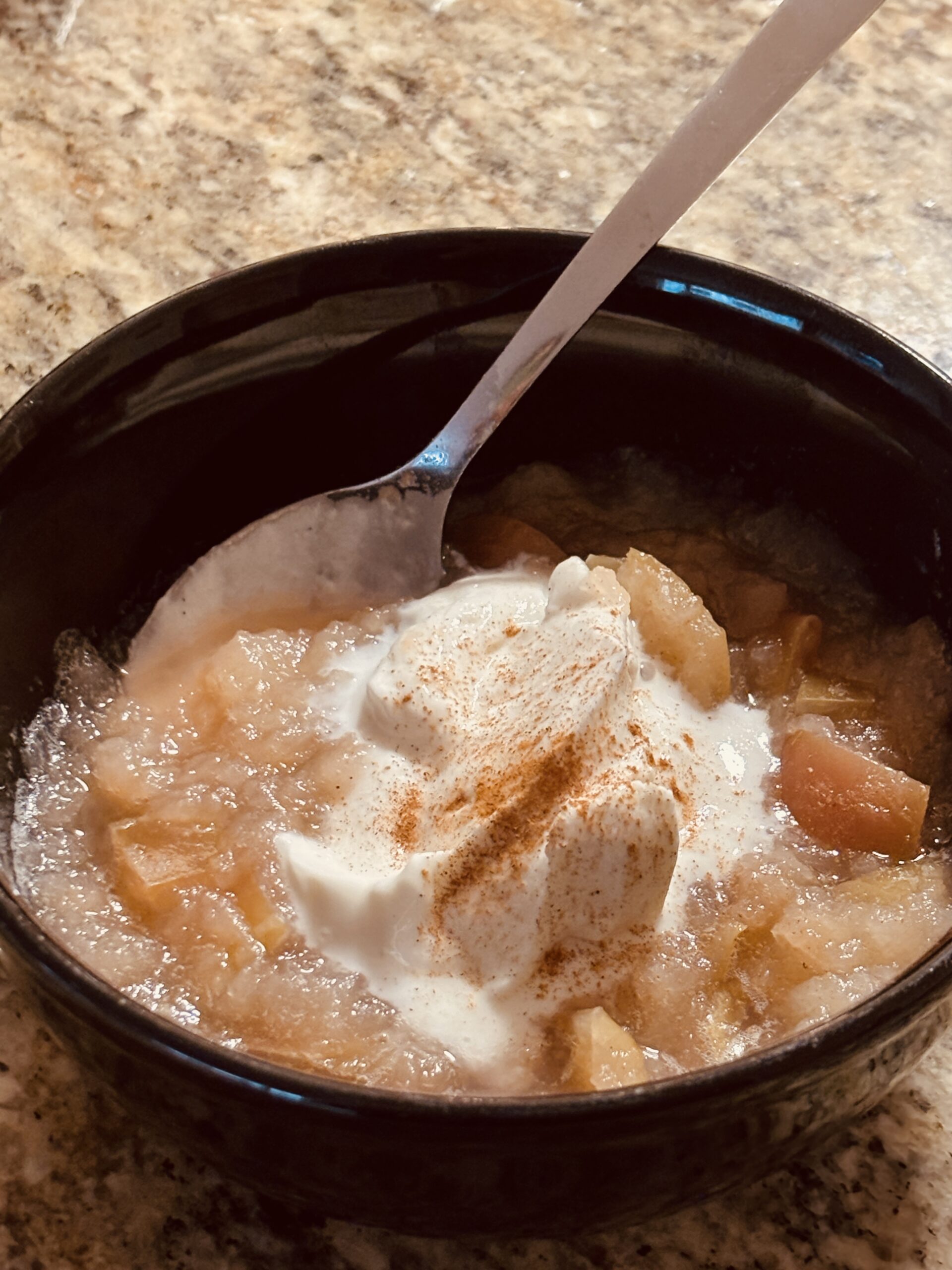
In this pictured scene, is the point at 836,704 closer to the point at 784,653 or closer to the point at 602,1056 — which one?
the point at 784,653

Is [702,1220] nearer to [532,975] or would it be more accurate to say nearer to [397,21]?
[532,975]

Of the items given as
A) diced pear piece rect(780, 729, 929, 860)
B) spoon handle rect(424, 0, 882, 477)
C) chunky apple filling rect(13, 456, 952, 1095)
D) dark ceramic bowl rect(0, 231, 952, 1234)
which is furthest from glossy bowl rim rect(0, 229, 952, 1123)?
spoon handle rect(424, 0, 882, 477)

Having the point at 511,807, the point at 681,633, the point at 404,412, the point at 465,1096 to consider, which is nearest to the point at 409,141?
the point at 404,412

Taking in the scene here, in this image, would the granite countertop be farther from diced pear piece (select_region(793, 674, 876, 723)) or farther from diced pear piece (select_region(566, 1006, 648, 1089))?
diced pear piece (select_region(566, 1006, 648, 1089))

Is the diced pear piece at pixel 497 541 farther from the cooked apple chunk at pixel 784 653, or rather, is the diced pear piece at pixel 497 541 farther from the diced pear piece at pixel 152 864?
the diced pear piece at pixel 152 864

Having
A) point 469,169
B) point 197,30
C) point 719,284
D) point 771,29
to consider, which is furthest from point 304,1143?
point 197,30

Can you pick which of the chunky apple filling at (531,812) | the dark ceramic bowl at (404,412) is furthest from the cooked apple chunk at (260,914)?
the dark ceramic bowl at (404,412)
